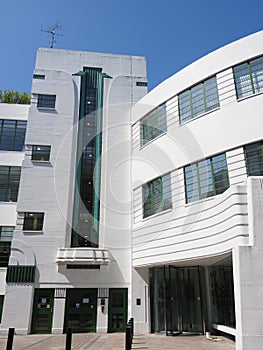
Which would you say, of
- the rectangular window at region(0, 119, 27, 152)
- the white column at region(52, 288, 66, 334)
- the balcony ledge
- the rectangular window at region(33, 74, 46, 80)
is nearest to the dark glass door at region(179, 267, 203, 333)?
the balcony ledge

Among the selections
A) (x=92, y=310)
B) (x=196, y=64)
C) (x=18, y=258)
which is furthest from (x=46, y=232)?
(x=196, y=64)

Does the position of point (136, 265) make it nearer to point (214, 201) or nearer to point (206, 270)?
point (206, 270)

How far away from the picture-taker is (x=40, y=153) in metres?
19.0

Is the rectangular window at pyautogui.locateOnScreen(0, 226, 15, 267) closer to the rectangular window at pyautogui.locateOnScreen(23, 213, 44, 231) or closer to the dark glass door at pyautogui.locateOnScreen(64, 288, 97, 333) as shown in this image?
the rectangular window at pyautogui.locateOnScreen(23, 213, 44, 231)

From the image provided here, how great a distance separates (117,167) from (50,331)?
9.85 meters

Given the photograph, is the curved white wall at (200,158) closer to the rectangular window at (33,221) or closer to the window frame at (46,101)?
the rectangular window at (33,221)

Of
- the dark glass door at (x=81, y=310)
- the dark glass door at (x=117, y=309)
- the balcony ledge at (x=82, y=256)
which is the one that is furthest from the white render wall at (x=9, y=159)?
the dark glass door at (x=117, y=309)

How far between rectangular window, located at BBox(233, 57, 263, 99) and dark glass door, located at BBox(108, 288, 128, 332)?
38.8ft

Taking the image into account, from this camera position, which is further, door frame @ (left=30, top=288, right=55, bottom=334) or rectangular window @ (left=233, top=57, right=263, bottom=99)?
door frame @ (left=30, top=288, right=55, bottom=334)

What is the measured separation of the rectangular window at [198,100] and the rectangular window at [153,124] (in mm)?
1273

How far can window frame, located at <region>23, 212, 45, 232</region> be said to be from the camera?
1731cm

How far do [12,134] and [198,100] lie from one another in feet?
41.4

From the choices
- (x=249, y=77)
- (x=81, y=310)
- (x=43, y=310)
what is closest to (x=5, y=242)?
(x=43, y=310)

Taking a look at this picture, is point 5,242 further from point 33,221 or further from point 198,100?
point 198,100
